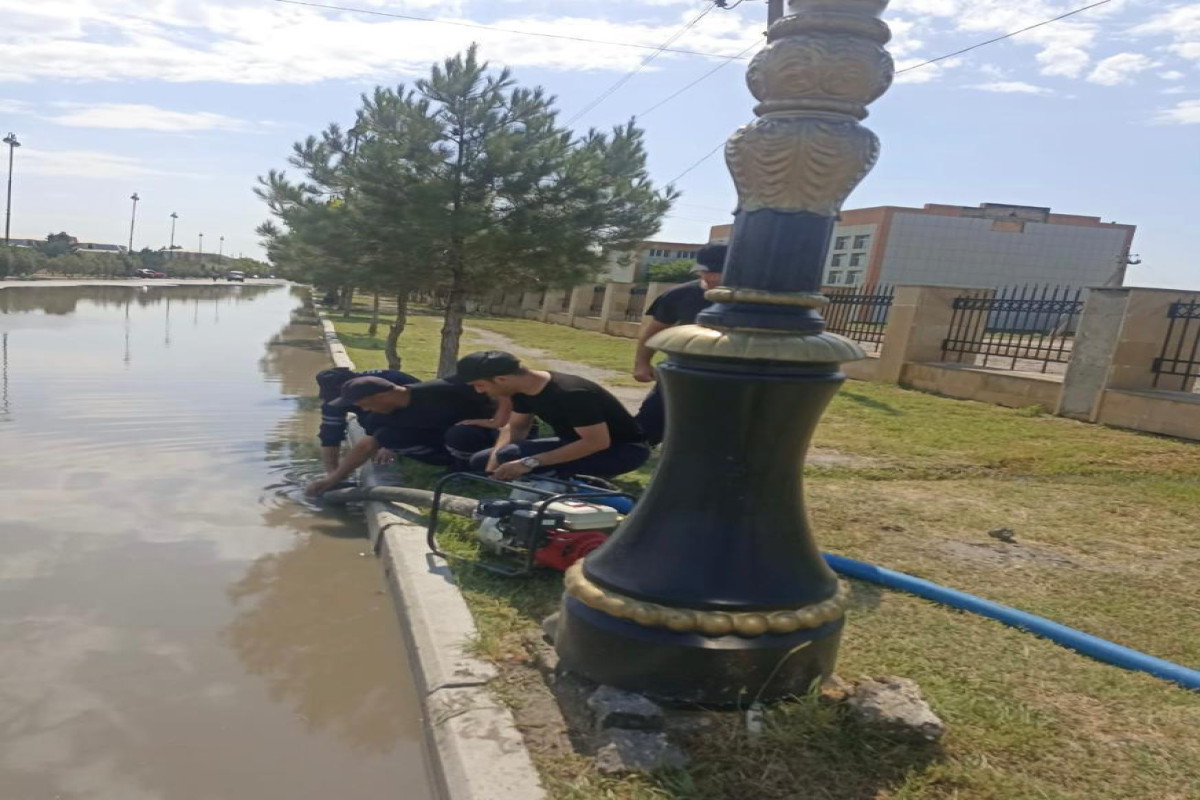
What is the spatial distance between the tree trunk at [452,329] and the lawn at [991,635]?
4529 mm

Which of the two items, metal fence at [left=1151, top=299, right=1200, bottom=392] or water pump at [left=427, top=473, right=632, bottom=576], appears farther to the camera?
metal fence at [left=1151, top=299, right=1200, bottom=392]

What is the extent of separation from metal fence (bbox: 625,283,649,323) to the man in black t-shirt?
21.3 metres

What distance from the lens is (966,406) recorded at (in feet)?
32.6

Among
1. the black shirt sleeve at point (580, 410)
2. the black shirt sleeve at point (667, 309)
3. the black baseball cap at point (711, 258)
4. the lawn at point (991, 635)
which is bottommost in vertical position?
the lawn at point (991, 635)

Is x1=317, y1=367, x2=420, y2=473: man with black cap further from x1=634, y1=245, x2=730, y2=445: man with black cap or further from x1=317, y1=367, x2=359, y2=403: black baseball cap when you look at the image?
x1=634, y1=245, x2=730, y2=445: man with black cap

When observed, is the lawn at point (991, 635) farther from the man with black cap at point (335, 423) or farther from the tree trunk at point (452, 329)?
the tree trunk at point (452, 329)

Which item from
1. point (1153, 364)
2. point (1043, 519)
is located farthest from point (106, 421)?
point (1153, 364)

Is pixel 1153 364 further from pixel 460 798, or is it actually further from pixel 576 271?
pixel 460 798

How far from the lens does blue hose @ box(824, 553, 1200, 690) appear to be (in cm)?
266

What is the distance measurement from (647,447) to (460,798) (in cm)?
272

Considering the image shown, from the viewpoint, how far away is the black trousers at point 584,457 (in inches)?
163

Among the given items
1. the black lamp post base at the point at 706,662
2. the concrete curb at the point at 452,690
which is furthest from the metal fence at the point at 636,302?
the black lamp post base at the point at 706,662

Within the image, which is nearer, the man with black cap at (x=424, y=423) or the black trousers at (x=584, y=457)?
the black trousers at (x=584, y=457)

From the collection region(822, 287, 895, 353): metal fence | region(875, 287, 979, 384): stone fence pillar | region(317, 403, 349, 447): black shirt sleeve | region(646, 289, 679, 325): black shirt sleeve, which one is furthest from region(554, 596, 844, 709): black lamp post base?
region(822, 287, 895, 353): metal fence
